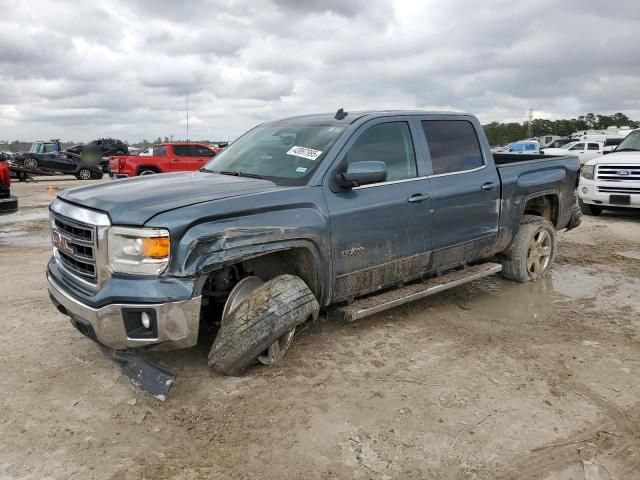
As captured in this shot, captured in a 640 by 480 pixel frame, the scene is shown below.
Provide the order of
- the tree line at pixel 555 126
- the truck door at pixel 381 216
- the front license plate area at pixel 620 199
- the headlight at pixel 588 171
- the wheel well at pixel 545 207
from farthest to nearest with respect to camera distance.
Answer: the tree line at pixel 555 126, the headlight at pixel 588 171, the front license plate area at pixel 620 199, the wheel well at pixel 545 207, the truck door at pixel 381 216

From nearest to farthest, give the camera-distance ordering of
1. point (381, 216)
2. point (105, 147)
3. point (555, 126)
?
point (381, 216)
point (105, 147)
point (555, 126)

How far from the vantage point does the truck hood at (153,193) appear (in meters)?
3.20

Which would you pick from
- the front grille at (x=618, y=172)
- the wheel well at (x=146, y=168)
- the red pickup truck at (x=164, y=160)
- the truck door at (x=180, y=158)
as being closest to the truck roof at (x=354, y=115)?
the front grille at (x=618, y=172)

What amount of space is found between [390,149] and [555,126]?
100 metres

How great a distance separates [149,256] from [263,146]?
1782 mm

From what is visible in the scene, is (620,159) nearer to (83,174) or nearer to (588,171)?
(588,171)

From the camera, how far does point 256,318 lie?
11.1 ft

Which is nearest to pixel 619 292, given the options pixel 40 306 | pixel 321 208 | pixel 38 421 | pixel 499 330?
pixel 499 330

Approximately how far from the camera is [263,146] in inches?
181

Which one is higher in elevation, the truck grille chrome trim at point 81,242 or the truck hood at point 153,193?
the truck hood at point 153,193

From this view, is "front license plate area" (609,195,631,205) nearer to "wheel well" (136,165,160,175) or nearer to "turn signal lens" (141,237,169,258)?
"turn signal lens" (141,237,169,258)

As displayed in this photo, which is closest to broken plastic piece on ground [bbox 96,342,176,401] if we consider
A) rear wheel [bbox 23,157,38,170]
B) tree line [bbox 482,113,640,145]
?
rear wheel [bbox 23,157,38,170]

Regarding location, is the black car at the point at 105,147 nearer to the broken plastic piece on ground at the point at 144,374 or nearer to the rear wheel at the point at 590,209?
the rear wheel at the point at 590,209

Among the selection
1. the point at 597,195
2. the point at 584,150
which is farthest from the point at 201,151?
the point at 584,150
